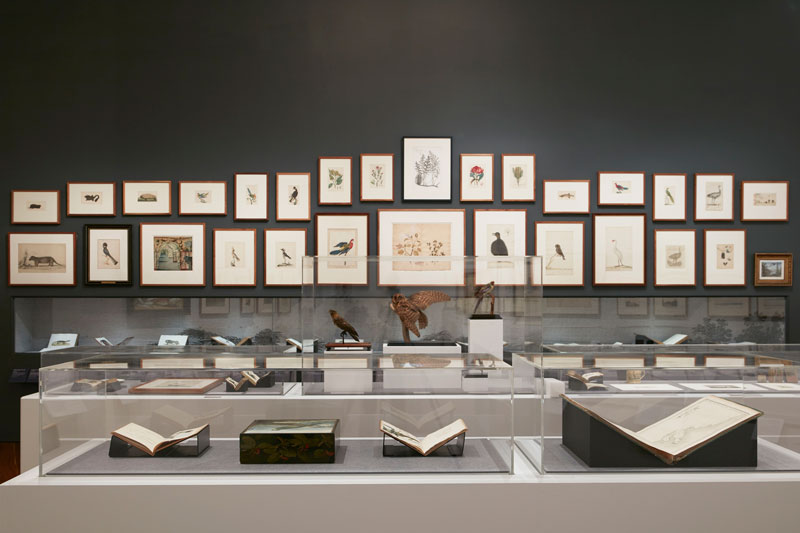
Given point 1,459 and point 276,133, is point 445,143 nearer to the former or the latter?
point 276,133

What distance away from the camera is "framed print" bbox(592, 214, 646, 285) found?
4.48m

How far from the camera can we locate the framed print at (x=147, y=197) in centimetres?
442

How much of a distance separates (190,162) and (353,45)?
1833 millimetres

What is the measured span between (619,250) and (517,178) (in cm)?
115

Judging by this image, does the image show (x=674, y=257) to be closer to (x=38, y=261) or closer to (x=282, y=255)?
(x=282, y=255)

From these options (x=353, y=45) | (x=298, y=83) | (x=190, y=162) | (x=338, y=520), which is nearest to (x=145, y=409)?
(x=338, y=520)

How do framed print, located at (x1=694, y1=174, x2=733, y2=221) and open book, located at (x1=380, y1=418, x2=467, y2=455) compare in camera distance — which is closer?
open book, located at (x1=380, y1=418, x2=467, y2=455)

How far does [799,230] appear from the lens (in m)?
4.58

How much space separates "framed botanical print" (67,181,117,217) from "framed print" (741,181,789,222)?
19.0ft

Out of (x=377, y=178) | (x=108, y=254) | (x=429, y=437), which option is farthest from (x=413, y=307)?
(x=108, y=254)

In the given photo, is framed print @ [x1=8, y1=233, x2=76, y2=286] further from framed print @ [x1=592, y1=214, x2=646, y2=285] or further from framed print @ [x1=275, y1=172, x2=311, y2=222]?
framed print @ [x1=592, y1=214, x2=646, y2=285]

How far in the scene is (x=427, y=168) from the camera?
4.46 meters

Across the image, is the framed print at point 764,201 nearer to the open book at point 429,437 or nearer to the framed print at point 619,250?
the framed print at point 619,250

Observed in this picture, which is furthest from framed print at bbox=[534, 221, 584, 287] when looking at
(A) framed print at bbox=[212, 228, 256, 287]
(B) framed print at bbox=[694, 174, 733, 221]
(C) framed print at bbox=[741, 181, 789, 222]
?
(A) framed print at bbox=[212, 228, 256, 287]
